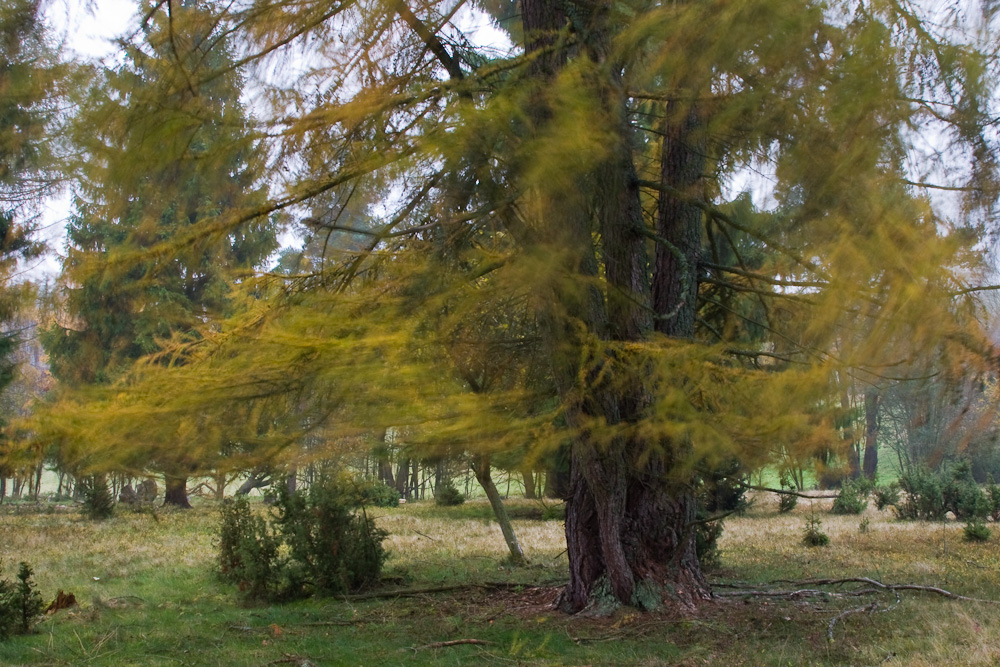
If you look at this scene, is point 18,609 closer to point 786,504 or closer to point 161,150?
point 161,150

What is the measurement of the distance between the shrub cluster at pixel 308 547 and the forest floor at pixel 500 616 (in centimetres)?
30

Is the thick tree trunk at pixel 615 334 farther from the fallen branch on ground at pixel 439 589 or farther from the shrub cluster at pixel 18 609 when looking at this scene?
the shrub cluster at pixel 18 609

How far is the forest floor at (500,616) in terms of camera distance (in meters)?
5.36

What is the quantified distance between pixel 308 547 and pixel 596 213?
4.80 meters

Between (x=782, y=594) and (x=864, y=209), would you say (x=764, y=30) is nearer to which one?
(x=864, y=209)

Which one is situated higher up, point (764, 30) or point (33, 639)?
point (764, 30)

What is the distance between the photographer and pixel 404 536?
14039mm

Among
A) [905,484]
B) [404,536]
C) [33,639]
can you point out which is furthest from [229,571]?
[905,484]

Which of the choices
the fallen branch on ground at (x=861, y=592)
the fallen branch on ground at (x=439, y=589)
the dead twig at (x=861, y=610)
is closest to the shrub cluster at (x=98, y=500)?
the fallen branch on ground at (x=439, y=589)

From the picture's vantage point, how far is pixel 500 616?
695 centimetres

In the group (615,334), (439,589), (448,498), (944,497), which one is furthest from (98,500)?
(944,497)

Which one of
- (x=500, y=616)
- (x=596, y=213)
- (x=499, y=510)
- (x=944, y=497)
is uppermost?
(x=596, y=213)

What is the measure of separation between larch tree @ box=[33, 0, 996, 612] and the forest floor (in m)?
1.01

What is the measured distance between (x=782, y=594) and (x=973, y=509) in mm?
11244
